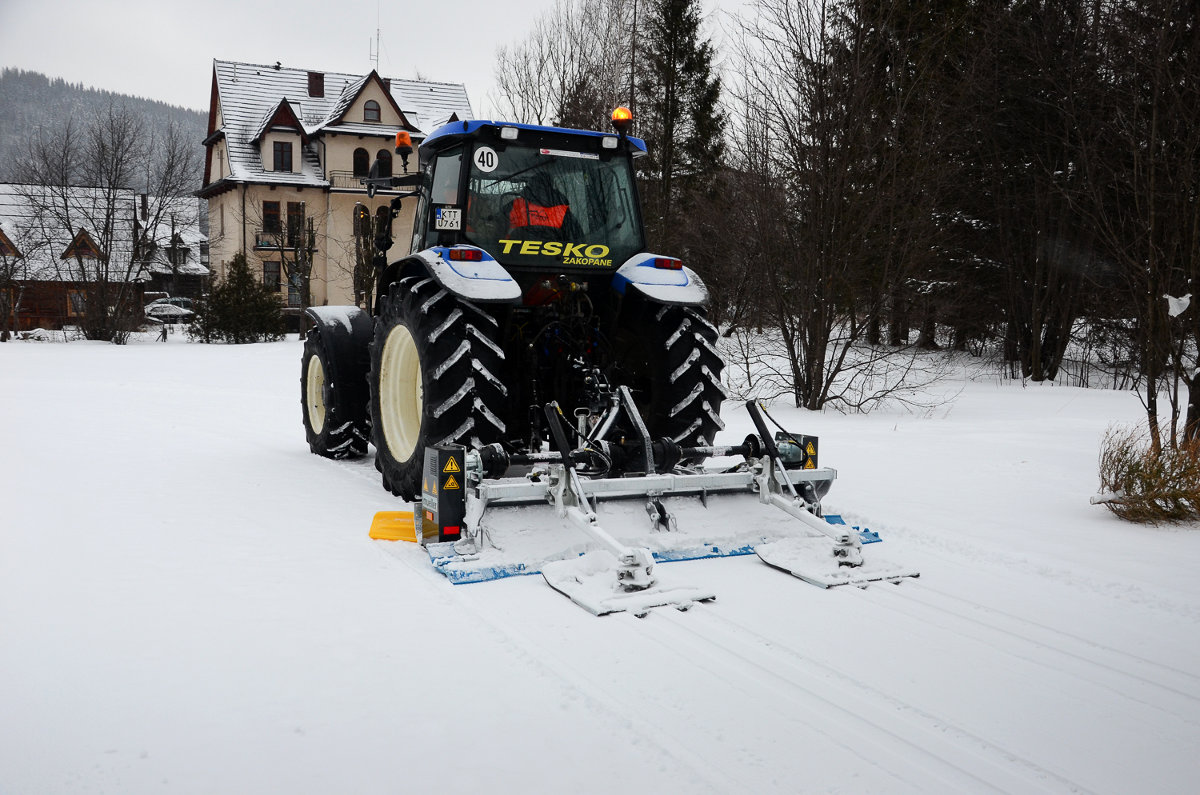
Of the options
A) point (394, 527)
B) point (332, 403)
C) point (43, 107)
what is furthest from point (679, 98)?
point (43, 107)

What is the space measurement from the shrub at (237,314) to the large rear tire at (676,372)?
24087 mm

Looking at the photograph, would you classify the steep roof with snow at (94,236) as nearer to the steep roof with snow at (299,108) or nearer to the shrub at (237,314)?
the shrub at (237,314)

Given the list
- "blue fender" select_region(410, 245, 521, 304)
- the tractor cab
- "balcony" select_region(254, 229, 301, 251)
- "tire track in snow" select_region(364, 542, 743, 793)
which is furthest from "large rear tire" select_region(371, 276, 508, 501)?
"balcony" select_region(254, 229, 301, 251)

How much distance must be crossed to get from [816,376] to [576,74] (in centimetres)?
1360

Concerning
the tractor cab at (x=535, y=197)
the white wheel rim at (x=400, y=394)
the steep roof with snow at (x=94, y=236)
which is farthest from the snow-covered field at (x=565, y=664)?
the steep roof with snow at (x=94, y=236)

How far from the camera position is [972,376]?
1902cm

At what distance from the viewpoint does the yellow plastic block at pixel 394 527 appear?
17.6ft

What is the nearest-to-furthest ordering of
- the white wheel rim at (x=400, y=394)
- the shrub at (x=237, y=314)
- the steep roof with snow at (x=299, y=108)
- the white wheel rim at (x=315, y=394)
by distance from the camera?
the white wheel rim at (x=400, y=394)
the white wheel rim at (x=315, y=394)
the shrub at (x=237, y=314)
the steep roof with snow at (x=299, y=108)

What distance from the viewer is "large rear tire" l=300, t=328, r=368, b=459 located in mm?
7840

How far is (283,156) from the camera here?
121 ft

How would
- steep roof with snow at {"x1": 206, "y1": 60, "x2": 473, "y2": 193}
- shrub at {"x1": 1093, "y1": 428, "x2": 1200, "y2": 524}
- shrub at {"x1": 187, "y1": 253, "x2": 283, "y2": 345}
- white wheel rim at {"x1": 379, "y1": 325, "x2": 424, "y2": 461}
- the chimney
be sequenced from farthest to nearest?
the chimney, steep roof with snow at {"x1": 206, "y1": 60, "x2": 473, "y2": 193}, shrub at {"x1": 187, "y1": 253, "x2": 283, "y2": 345}, white wheel rim at {"x1": 379, "y1": 325, "x2": 424, "y2": 461}, shrub at {"x1": 1093, "y1": 428, "x2": 1200, "y2": 524}

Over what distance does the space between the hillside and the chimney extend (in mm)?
31845

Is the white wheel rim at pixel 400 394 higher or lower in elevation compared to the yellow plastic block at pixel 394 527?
higher

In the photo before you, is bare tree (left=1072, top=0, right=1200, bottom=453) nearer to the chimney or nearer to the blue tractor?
the blue tractor
